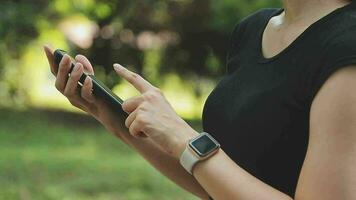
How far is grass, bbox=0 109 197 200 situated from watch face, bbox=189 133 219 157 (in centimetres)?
450

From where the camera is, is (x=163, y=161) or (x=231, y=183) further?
(x=163, y=161)

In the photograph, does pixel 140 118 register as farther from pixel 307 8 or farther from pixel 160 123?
pixel 307 8

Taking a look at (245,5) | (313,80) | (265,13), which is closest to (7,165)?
(245,5)

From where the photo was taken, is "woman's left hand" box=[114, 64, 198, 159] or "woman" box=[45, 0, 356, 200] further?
"woman's left hand" box=[114, 64, 198, 159]

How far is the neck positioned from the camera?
138cm

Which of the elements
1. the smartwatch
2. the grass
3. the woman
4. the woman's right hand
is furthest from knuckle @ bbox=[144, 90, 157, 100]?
the grass

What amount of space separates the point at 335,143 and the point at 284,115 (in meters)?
0.17

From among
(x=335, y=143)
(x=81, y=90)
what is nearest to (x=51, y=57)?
(x=81, y=90)

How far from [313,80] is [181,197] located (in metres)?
4.73

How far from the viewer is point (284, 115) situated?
1.35 m

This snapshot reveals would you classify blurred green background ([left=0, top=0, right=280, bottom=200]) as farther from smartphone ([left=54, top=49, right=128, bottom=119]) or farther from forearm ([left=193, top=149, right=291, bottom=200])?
forearm ([left=193, top=149, right=291, bottom=200])

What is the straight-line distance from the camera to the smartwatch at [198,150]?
1.33 metres

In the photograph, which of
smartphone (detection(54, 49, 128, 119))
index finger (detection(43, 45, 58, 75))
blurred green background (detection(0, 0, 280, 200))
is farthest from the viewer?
blurred green background (detection(0, 0, 280, 200))

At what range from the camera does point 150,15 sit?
10602mm
